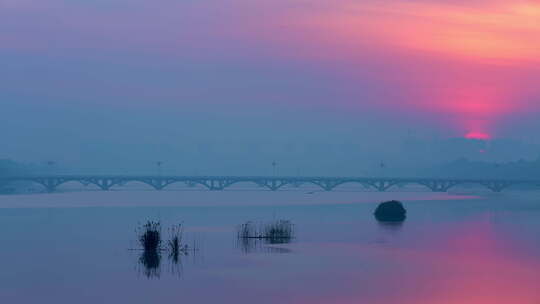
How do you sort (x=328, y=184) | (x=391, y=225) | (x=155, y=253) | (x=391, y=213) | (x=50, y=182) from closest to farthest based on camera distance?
1. (x=155, y=253)
2. (x=391, y=225)
3. (x=391, y=213)
4. (x=50, y=182)
5. (x=328, y=184)

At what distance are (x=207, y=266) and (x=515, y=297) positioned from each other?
1222cm

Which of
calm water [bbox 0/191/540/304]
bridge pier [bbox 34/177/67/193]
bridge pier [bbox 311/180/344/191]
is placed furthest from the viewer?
bridge pier [bbox 311/180/344/191]

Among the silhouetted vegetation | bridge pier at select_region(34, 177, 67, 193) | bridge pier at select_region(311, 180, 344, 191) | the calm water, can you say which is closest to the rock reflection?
the calm water

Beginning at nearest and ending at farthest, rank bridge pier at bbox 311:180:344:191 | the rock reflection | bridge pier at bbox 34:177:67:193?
the rock reflection → bridge pier at bbox 34:177:67:193 → bridge pier at bbox 311:180:344:191

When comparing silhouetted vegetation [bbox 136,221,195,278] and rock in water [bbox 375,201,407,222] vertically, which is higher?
rock in water [bbox 375,201,407,222]

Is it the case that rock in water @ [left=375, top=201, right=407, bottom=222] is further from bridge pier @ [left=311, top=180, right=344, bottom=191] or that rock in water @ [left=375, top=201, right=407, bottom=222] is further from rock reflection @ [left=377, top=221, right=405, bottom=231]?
bridge pier @ [left=311, top=180, right=344, bottom=191]

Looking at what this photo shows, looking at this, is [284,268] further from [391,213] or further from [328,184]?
[328,184]

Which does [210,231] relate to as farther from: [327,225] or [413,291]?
[413,291]

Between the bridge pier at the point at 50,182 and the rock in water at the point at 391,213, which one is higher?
the bridge pier at the point at 50,182

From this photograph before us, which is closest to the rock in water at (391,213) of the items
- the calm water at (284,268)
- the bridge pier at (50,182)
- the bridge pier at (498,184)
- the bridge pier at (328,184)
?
the calm water at (284,268)

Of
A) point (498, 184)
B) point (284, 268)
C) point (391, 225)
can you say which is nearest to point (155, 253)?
point (284, 268)

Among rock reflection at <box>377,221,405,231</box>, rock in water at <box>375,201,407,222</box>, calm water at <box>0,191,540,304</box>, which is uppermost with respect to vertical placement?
rock in water at <box>375,201,407,222</box>

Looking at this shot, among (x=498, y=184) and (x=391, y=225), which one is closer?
(x=391, y=225)

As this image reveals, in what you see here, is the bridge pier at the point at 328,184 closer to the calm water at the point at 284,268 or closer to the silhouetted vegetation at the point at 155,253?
the calm water at the point at 284,268
